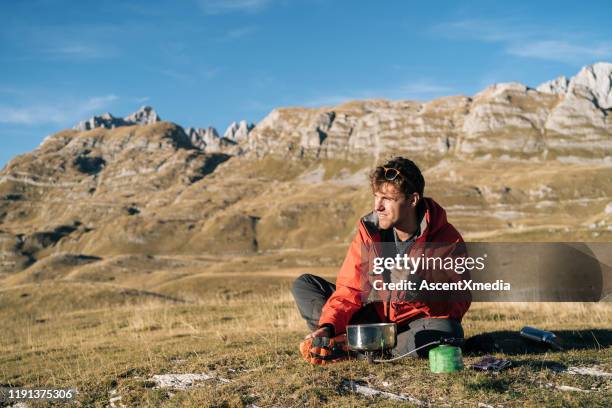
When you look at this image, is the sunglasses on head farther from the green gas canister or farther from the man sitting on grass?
the green gas canister

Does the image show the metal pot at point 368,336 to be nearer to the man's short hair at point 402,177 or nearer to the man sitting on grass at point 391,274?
the man sitting on grass at point 391,274

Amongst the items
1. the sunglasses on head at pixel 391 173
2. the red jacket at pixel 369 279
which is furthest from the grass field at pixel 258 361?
the sunglasses on head at pixel 391 173

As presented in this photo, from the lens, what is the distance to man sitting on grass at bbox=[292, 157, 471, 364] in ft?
22.9

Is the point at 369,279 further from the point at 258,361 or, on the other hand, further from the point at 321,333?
the point at 258,361

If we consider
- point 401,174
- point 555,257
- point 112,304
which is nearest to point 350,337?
point 401,174

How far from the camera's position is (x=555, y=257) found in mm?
30469

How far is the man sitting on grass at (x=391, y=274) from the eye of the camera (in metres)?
6.98

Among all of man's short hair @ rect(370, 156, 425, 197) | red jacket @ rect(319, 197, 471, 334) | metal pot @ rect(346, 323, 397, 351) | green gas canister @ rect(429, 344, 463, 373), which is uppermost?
man's short hair @ rect(370, 156, 425, 197)

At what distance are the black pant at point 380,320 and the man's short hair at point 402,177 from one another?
1.69 metres

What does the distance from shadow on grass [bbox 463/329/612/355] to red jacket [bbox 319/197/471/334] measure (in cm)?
78

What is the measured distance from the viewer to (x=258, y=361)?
782cm

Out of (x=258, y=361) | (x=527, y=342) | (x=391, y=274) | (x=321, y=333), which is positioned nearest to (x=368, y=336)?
(x=321, y=333)

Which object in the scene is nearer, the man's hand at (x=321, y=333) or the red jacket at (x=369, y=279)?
the man's hand at (x=321, y=333)

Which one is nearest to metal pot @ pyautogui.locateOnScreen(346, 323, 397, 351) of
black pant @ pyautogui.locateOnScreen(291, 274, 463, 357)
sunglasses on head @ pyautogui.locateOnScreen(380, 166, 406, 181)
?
black pant @ pyautogui.locateOnScreen(291, 274, 463, 357)
